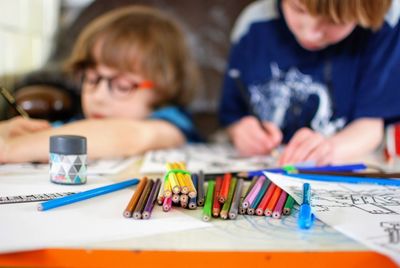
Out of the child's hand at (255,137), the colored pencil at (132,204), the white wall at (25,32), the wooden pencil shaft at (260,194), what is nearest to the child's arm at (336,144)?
the child's hand at (255,137)

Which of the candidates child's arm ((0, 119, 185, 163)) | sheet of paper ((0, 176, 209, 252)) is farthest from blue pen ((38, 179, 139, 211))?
child's arm ((0, 119, 185, 163))

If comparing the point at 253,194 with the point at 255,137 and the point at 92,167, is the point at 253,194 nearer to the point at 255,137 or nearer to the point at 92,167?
the point at 92,167

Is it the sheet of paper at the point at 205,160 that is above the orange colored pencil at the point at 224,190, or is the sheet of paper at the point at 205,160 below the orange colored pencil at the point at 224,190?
below

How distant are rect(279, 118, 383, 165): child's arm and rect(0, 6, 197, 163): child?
11.8 inches

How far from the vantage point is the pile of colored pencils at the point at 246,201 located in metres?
0.46

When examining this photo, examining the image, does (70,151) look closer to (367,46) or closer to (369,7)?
(369,7)

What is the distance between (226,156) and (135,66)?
0.33 m

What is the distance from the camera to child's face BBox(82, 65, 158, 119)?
102cm

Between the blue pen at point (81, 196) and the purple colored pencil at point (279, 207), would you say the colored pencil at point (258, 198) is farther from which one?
the blue pen at point (81, 196)

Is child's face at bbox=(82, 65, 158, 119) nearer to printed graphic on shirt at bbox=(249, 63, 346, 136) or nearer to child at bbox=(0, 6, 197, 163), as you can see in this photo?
child at bbox=(0, 6, 197, 163)

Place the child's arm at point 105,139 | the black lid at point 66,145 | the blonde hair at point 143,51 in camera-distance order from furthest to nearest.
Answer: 1. the blonde hair at point 143,51
2. the child's arm at point 105,139
3. the black lid at point 66,145

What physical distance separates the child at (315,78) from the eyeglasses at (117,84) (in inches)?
9.5

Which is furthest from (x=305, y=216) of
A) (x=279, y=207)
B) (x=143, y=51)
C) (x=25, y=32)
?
(x=25, y=32)

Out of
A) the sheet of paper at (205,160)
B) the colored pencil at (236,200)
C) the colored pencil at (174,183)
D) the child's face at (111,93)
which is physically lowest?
the sheet of paper at (205,160)
